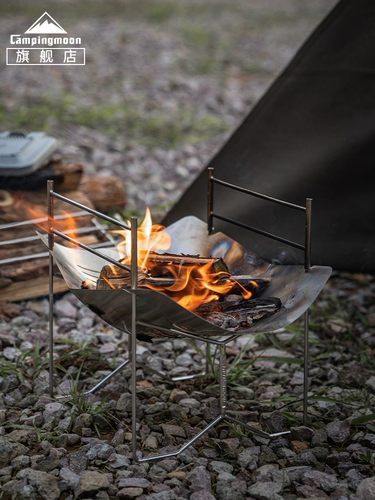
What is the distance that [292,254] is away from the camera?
3465 millimetres

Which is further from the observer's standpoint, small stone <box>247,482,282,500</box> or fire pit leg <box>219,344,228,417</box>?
fire pit leg <box>219,344,228,417</box>

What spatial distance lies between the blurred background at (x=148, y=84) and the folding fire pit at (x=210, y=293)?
196 cm

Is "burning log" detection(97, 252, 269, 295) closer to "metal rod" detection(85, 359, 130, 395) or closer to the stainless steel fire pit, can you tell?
the stainless steel fire pit

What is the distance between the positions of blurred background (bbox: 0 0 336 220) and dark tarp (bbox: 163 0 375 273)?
123 cm

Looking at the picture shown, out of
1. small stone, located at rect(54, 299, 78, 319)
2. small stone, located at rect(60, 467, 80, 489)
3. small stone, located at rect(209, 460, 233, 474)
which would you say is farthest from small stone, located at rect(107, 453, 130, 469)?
small stone, located at rect(54, 299, 78, 319)

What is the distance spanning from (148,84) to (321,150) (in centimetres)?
443

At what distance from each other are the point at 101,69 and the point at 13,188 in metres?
4.55

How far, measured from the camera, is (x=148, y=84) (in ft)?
24.5

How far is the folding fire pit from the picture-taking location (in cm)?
215

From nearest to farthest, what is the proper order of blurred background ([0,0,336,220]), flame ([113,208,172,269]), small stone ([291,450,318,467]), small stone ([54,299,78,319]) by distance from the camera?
small stone ([291,450,318,467]) → flame ([113,208,172,269]) → small stone ([54,299,78,319]) → blurred background ([0,0,336,220])

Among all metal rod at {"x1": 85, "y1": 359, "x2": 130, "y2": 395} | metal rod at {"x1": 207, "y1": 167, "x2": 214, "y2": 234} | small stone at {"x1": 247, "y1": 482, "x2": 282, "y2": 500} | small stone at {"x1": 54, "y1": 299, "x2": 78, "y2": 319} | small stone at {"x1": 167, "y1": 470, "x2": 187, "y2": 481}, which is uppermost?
metal rod at {"x1": 207, "y1": 167, "x2": 214, "y2": 234}

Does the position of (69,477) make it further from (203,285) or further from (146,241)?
(146,241)

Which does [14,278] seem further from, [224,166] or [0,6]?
[0,6]

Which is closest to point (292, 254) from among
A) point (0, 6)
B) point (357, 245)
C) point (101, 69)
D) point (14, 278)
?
point (357, 245)
